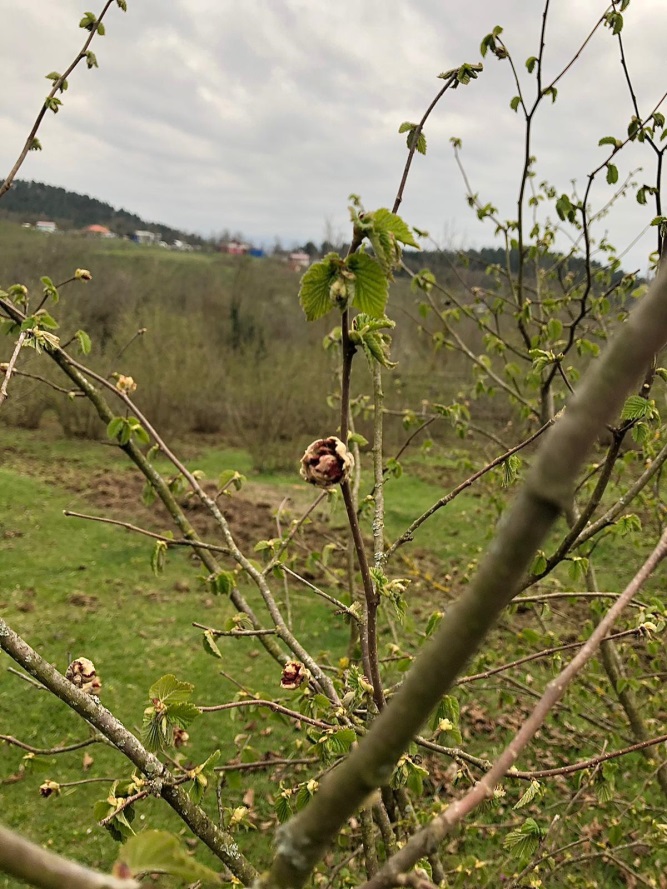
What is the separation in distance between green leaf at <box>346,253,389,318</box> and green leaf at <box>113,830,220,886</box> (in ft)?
1.99

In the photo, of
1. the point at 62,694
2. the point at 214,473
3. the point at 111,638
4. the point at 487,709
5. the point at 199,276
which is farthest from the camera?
the point at 199,276

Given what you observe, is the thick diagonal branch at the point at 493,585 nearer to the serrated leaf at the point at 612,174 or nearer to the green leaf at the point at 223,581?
the green leaf at the point at 223,581

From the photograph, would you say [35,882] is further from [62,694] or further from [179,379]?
[179,379]

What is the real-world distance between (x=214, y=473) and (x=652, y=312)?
11875 millimetres

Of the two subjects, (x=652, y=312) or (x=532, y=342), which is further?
(x=532, y=342)

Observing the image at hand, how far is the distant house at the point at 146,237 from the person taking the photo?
141 feet

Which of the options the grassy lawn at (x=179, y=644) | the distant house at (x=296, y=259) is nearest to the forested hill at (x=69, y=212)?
the distant house at (x=296, y=259)

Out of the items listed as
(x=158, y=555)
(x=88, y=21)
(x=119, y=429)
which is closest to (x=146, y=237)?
(x=88, y=21)

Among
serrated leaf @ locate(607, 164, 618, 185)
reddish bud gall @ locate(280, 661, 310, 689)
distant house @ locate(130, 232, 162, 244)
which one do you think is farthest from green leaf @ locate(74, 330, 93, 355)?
distant house @ locate(130, 232, 162, 244)

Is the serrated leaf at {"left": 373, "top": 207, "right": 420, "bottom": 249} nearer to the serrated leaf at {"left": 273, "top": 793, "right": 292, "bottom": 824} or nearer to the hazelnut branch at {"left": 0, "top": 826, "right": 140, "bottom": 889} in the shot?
the hazelnut branch at {"left": 0, "top": 826, "right": 140, "bottom": 889}

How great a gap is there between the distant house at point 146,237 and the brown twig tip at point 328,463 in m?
46.4

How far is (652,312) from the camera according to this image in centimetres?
31

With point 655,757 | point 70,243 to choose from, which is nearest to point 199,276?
point 70,243

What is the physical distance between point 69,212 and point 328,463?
42.0 meters
